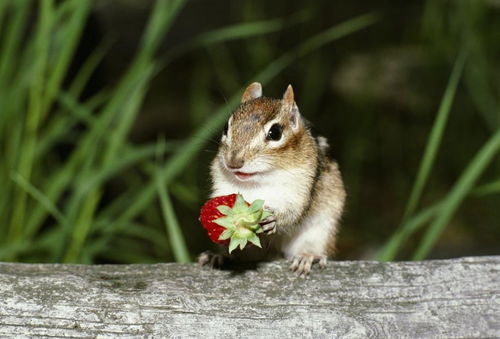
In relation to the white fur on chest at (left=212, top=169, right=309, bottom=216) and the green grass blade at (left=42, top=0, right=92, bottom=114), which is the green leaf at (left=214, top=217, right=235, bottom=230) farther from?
the green grass blade at (left=42, top=0, right=92, bottom=114)

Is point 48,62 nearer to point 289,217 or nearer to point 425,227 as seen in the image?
point 289,217

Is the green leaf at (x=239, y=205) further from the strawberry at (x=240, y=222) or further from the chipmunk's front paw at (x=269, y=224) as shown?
the chipmunk's front paw at (x=269, y=224)

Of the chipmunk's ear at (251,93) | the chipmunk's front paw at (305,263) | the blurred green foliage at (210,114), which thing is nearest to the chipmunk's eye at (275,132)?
the chipmunk's ear at (251,93)

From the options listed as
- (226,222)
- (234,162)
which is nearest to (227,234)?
(226,222)

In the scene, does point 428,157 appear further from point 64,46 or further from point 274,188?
point 64,46

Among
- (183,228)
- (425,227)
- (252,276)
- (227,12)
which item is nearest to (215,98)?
(227,12)
